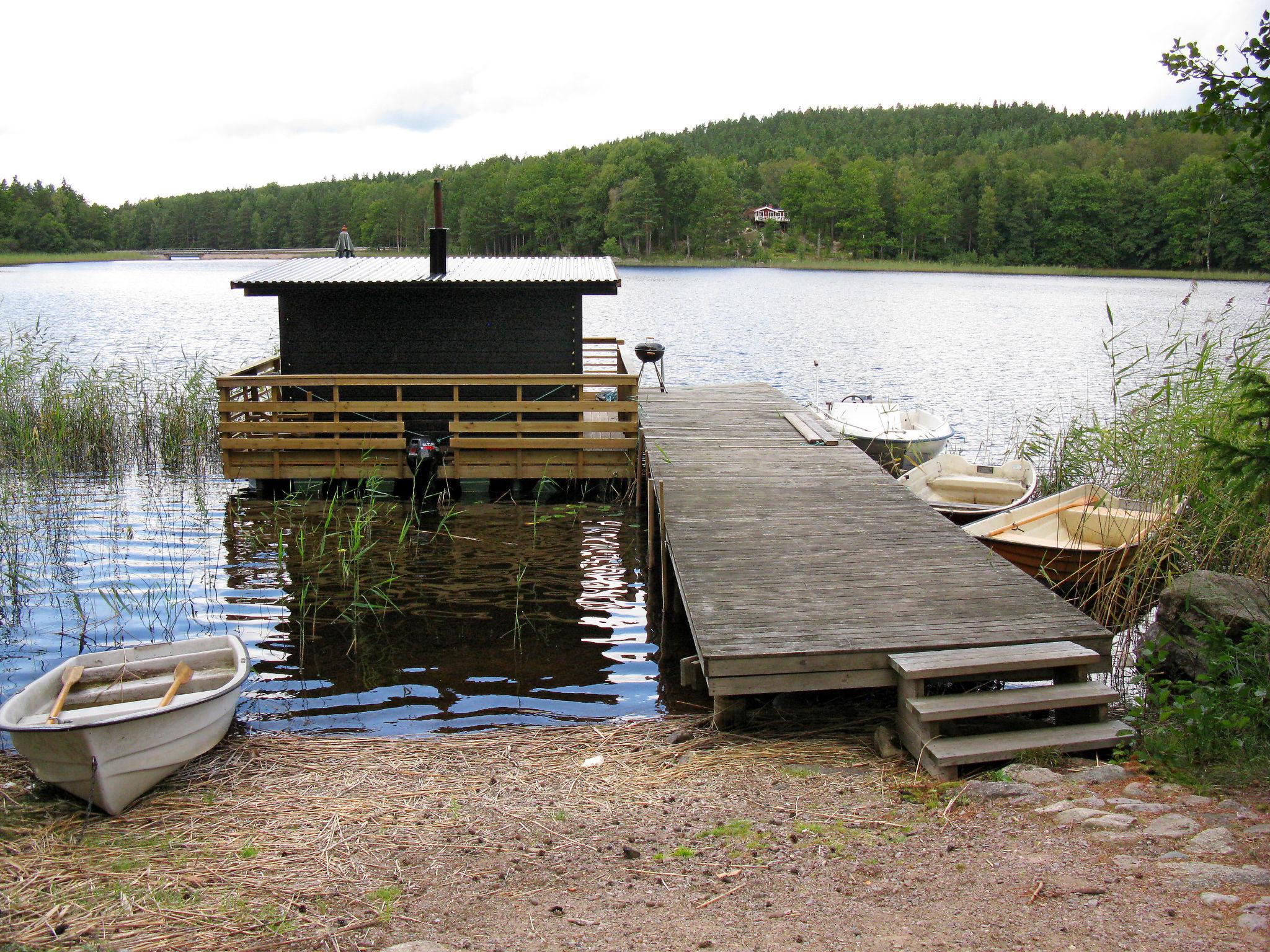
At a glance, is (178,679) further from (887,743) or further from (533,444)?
(533,444)

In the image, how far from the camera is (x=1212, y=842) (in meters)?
4.00

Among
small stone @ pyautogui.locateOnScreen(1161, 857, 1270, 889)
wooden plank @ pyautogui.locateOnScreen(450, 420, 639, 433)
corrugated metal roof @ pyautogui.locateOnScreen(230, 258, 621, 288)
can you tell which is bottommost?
small stone @ pyautogui.locateOnScreen(1161, 857, 1270, 889)

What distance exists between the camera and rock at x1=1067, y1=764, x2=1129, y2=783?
192 inches

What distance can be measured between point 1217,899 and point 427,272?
1270cm

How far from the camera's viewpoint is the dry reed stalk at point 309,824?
3945 millimetres

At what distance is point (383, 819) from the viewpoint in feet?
16.3

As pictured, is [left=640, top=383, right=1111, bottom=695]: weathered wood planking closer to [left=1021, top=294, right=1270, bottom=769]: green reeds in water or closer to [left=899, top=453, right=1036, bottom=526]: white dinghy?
[left=1021, top=294, right=1270, bottom=769]: green reeds in water

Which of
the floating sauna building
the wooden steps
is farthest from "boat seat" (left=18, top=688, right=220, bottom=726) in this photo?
the floating sauna building

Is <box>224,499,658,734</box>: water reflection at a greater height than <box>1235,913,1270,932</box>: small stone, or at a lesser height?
lesser

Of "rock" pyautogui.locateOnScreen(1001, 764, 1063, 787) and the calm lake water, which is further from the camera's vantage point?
the calm lake water

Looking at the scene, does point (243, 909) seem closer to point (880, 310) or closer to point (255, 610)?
point (255, 610)

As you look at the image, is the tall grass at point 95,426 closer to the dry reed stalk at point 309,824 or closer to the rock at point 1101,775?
the dry reed stalk at point 309,824

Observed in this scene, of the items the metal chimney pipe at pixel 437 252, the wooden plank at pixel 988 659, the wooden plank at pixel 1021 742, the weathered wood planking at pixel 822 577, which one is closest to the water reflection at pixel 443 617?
the weathered wood planking at pixel 822 577

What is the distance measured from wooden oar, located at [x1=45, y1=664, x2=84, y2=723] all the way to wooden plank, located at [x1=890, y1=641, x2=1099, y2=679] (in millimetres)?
4719
